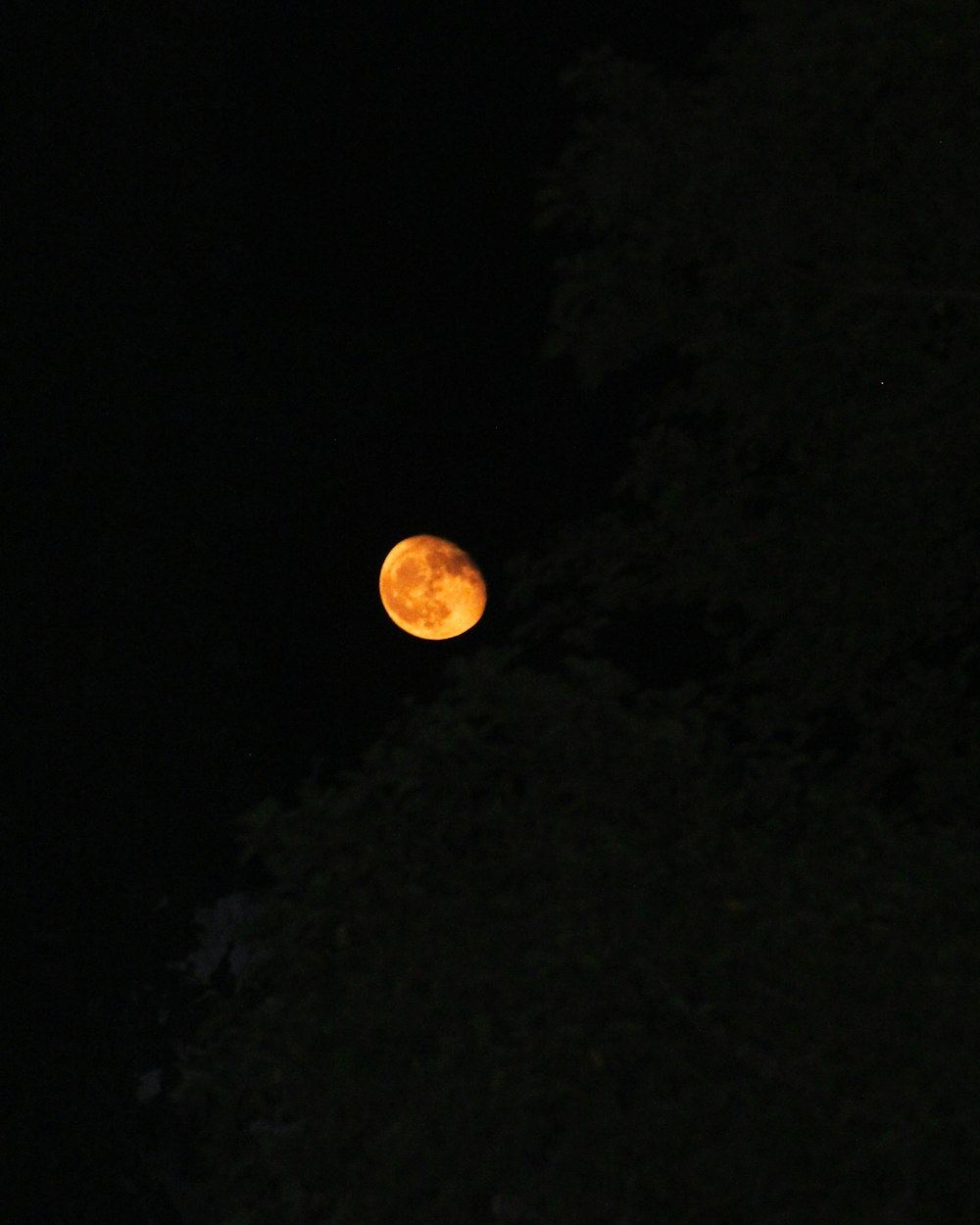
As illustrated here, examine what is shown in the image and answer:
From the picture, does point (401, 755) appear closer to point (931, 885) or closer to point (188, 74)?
point (931, 885)

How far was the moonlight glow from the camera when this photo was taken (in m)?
15.9

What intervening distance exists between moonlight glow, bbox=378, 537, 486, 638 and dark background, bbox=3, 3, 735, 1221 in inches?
8.8

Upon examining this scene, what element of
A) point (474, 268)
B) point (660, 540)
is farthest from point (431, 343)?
point (660, 540)

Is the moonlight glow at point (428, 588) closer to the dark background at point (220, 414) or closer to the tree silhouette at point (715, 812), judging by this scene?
the dark background at point (220, 414)

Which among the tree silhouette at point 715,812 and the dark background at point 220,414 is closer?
the tree silhouette at point 715,812

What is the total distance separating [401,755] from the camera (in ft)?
23.0

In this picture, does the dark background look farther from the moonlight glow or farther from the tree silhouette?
the tree silhouette

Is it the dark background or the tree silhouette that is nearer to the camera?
the tree silhouette

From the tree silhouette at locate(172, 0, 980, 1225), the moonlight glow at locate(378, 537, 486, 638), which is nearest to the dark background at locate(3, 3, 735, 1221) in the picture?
the moonlight glow at locate(378, 537, 486, 638)

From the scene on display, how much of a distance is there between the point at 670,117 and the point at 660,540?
1.60m

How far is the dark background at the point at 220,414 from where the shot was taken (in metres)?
13.1

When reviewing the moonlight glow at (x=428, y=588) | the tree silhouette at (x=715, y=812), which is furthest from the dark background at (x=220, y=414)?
the tree silhouette at (x=715, y=812)

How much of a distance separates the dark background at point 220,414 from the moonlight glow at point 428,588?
22 centimetres

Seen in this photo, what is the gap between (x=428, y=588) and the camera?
51.3ft
